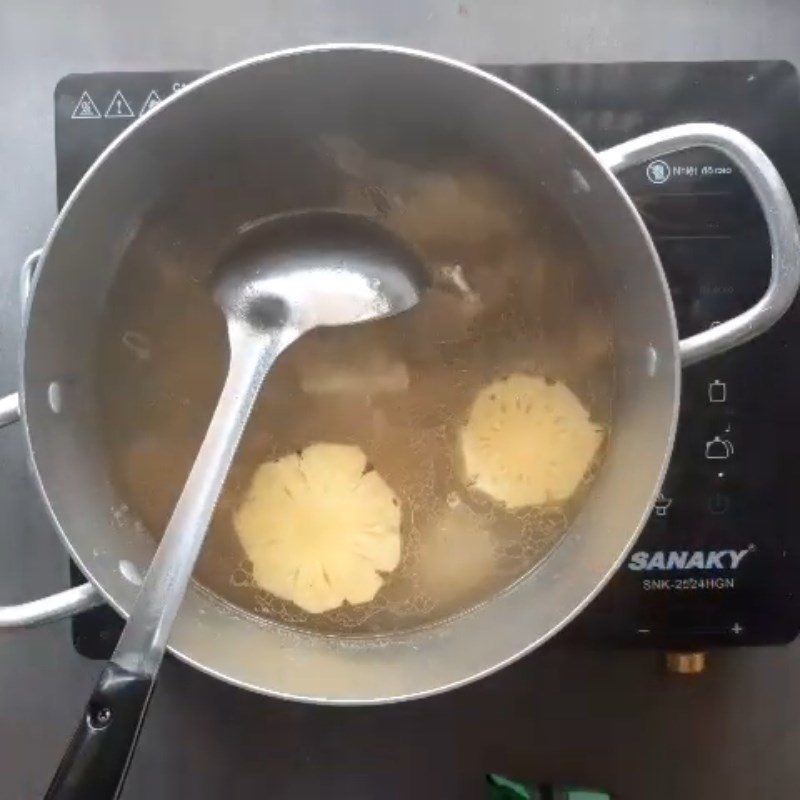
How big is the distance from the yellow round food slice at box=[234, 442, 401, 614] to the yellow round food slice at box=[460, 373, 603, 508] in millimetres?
59

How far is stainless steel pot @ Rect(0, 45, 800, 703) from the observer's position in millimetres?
477

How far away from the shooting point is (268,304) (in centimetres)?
58

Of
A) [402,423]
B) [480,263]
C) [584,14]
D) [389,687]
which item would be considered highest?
[584,14]

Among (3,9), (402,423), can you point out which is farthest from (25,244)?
(402,423)

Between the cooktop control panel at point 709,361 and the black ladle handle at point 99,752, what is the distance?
0.15 m

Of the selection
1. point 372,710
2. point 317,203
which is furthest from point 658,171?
point 372,710

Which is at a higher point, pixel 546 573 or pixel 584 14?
pixel 584 14

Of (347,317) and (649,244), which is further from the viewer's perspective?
(347,317)

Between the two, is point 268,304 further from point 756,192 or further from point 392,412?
point 756,192

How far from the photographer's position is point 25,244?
564 mm

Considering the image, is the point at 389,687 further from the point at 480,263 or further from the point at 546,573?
the point at 480,263

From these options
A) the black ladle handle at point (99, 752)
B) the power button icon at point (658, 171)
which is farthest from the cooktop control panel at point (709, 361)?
the black ladle handle at point (99, 752)

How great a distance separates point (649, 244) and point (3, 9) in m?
0.39

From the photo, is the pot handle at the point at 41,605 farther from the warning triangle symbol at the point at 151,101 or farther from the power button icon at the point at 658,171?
the power button icon at the point at 658,171
